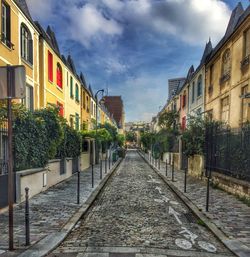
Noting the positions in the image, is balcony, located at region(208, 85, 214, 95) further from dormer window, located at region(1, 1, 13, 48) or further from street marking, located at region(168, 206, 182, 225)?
dormer window, located at region(1, 1, 13, 48)

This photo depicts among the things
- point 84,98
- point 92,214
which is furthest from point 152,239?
point 84,98

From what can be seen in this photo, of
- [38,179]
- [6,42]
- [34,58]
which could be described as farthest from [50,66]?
[38,179]

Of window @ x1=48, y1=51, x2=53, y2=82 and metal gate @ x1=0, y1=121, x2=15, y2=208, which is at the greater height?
window @ x1=48, y1=51, x2=53, y2=82

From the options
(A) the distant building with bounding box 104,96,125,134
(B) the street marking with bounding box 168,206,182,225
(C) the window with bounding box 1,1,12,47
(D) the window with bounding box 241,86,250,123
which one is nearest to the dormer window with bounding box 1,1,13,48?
(C) the window with bounding box 1,1,12,47

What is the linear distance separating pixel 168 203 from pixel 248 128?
12.5 ft

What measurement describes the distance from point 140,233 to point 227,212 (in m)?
3.20

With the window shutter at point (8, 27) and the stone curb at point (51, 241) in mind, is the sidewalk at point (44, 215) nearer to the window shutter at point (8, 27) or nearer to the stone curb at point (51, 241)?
the stone curb at point (51, 241)

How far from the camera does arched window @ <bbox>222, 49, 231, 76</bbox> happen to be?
48.9ft

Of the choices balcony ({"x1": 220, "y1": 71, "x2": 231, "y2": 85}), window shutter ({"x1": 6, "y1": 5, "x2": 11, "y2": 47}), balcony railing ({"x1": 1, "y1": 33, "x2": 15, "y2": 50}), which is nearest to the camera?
balcony railing ({"x1": 1, "y1": 33, "x2": 15, "y2": 50})

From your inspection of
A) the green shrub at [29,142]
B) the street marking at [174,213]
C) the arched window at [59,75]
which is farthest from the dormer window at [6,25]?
the street marking at [174,213]

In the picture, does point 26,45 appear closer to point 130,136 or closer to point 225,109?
point 225,109

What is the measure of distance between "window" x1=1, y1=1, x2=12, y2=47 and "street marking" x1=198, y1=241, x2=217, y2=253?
10309mm

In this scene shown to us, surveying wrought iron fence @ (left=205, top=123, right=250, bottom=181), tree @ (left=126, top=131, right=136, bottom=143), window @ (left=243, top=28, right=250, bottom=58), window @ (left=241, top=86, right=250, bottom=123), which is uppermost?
window @ (left=243, top=28, right=250, bottom=58)

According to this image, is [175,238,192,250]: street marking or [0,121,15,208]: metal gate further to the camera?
[0,121,15,208]: metal gate
